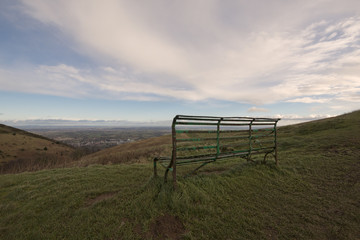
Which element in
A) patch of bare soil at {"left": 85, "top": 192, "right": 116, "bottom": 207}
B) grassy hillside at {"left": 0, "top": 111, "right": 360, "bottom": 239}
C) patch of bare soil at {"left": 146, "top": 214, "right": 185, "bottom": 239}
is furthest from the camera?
patch of bare soil at {"left": 85, "top": 192, "right": 116, "bottom": 207}

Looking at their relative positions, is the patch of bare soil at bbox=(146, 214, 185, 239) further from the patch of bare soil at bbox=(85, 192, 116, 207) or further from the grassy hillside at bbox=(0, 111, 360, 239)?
the patch of bare soil at bbox=(85, 192, 116, 207)

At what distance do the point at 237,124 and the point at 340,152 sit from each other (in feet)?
32.2

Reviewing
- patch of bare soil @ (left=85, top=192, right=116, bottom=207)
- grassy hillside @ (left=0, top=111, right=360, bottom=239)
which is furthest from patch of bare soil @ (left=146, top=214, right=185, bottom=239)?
patch of bare soil @ (left=85, top=192, right=116, bottom=207)

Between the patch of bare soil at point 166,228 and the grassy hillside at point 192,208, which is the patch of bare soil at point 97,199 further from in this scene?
the patch of bare soil at point 166,228

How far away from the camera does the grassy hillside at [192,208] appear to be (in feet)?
Result: 11.8

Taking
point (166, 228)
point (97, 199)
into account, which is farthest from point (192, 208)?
point (97, 199)

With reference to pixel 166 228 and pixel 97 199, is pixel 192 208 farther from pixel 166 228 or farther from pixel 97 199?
pixel 97 199

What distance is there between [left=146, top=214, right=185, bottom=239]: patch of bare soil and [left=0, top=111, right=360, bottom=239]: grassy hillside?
2cm

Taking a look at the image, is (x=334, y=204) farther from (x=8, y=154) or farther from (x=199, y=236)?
(x=8, y=154)

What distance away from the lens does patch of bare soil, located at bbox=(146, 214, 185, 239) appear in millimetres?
3457

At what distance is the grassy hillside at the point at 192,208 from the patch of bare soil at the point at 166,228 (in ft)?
0.07

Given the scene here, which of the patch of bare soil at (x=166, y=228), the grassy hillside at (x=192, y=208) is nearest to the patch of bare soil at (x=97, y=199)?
the grassy hillside at (x=192, y=208)

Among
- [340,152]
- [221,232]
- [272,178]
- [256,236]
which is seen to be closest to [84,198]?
[221,232]

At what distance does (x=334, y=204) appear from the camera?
4.88 m
